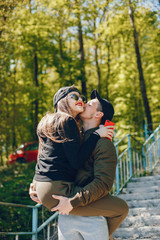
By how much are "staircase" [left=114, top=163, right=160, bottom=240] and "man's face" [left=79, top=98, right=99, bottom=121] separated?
9.57ft

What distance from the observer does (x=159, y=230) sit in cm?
453

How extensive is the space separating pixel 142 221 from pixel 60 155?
3.47 meters

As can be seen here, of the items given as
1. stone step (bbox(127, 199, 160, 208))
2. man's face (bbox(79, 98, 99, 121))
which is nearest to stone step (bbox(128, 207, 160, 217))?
stone step (bbox(127, 199, 160, 208))

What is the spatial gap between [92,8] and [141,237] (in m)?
9.86

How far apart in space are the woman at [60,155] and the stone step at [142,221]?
329cm

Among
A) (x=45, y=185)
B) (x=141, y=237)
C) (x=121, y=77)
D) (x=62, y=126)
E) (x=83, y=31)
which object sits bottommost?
(x=141, y=237)

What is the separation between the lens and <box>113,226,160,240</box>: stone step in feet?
14.6

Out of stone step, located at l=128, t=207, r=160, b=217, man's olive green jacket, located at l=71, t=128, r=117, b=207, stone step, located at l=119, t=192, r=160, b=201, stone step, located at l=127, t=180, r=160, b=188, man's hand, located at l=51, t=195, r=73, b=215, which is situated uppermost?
man's olive green jacket, located at l=71, t=128, r=117, b=207

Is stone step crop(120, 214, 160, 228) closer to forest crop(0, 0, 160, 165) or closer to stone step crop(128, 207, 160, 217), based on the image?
stone step crop(128, 207, 160, 217)

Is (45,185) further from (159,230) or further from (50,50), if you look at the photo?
(50,50)

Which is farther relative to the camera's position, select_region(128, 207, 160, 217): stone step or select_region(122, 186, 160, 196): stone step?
select_region(122, 186, 160, 196): stone step

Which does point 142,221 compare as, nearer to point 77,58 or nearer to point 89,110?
point 89,110

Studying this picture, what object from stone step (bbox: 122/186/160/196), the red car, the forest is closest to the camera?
stone step (bbox: 122/186/160/196)

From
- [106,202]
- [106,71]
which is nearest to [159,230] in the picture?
[106,202]
